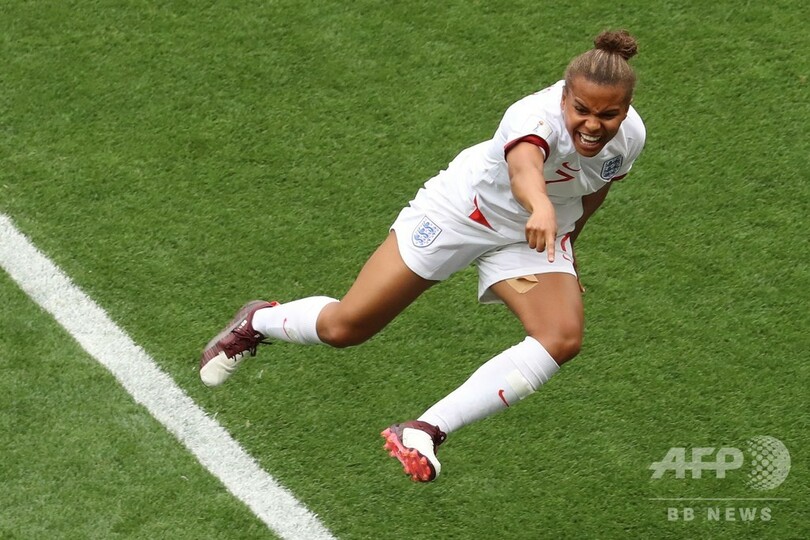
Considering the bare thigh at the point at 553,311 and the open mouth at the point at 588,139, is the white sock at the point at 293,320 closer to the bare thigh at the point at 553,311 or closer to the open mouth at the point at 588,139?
the bare thigh at the point at 553,311

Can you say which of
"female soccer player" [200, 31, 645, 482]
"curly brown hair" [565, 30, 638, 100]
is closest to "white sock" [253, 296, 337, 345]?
"female soccer player" [200, 31, 645, 482]

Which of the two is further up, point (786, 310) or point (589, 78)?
point (589, 78)

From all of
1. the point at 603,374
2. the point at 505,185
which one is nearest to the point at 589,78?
the point at 505,185

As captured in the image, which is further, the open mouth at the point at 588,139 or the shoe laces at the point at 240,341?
the shoe laces at the point at 240,341

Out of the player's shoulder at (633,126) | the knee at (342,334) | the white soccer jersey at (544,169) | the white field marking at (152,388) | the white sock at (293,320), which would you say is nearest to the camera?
the white soccer jersey at (544,169)

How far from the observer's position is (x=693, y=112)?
21.9 feet

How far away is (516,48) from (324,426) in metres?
2.49

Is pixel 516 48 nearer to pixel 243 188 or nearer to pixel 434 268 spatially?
pixel 243 188

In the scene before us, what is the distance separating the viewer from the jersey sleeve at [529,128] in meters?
4.23

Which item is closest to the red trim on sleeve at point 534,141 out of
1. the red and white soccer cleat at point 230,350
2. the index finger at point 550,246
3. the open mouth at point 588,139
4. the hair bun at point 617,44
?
the open mouth at point 588,139

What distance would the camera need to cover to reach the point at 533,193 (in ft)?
13.1

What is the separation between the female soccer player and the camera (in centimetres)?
423

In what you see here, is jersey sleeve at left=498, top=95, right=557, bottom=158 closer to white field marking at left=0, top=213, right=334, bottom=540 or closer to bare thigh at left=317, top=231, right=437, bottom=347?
bare thigh at left=317, top=231, right=437, bottom=347

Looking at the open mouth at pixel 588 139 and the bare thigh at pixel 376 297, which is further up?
the open mouth at pixel 588 139
